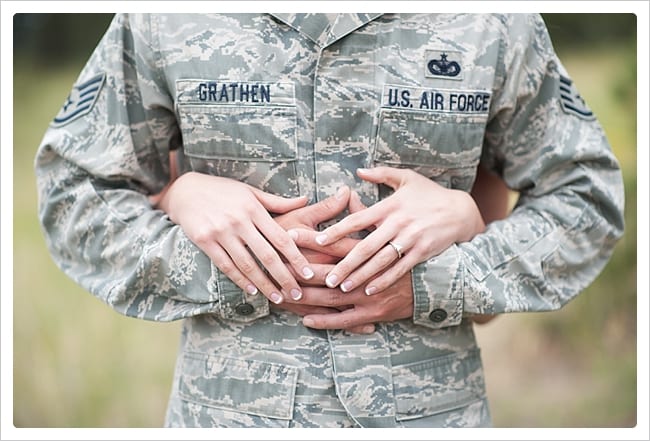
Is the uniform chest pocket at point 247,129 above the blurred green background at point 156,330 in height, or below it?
above

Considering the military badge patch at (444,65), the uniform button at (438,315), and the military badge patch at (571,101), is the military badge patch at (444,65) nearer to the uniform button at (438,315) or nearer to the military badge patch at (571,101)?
the military badge patch at (571,101)

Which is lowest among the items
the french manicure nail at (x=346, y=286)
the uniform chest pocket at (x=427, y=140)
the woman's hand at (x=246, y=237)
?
the french manicure nail at (x=346, y=286)

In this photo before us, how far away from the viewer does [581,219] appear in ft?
4.86

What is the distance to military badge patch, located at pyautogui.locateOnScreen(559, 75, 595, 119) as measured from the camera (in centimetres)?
148

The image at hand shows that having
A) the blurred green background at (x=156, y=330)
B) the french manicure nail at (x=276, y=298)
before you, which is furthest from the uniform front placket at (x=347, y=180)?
the blurred green background at (x=156, y=330)

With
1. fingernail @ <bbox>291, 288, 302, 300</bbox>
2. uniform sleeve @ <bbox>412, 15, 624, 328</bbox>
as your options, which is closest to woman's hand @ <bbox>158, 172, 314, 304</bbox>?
fingernail @ <bbox>291, 288, 302, 300</bbox>

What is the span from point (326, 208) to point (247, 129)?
7.6 inches

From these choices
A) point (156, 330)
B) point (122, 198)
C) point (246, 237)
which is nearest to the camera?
point (246, 237)

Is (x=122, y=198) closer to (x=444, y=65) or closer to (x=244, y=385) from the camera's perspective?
(x=244, y=385)

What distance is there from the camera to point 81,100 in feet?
4.69

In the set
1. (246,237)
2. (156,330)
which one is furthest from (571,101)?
(156,330)

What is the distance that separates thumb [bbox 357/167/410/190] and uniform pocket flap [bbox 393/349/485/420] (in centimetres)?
33

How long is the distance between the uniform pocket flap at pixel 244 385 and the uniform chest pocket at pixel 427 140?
41cm

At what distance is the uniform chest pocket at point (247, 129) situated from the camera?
1.34 metres
